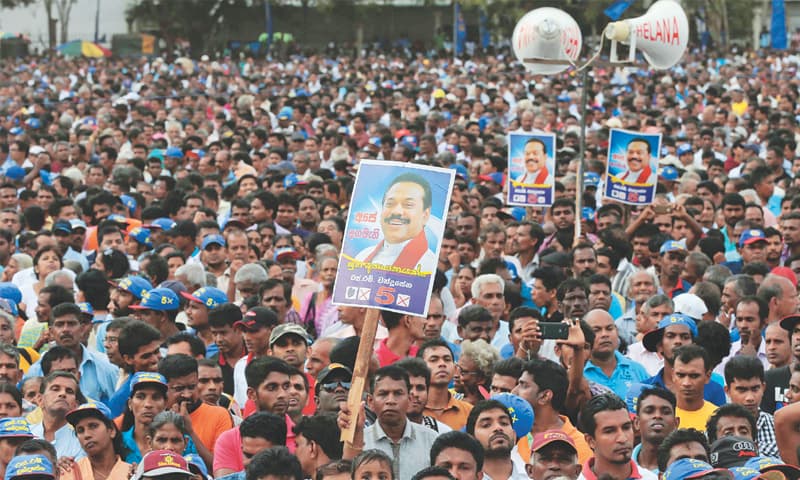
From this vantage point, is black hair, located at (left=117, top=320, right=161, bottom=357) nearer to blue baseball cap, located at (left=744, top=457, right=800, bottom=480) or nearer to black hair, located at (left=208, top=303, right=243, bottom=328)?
black hair, located at (left=208, top=303, right=243, bottom=328)

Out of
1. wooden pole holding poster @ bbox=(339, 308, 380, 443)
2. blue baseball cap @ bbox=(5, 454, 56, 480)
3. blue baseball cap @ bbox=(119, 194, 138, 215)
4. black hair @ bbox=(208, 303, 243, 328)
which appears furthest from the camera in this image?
blue baseball cap @ bbox=(119, 194, 138, 215)

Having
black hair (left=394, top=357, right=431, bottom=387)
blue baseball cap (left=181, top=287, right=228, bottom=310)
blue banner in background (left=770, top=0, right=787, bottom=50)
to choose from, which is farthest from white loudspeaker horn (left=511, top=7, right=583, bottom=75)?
blue banner in background (left=770, top=0, right=787, bottom=50)

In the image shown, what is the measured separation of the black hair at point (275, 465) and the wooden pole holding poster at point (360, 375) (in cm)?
30

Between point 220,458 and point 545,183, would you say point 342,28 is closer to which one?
point 545,183

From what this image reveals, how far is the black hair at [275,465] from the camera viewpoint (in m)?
5.85

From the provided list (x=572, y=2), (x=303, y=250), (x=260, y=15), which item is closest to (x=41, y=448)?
(x=303, y=250)

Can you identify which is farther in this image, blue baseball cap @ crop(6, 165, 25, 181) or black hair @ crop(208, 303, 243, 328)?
blue baseball cap @ crop(6, 165, 25, 181)

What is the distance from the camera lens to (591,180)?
14.8 metres

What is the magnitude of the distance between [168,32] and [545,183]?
1614 inches

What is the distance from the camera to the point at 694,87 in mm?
26312

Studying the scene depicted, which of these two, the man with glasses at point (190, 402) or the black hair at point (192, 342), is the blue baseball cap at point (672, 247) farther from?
the man with glasses at point (190, 402)

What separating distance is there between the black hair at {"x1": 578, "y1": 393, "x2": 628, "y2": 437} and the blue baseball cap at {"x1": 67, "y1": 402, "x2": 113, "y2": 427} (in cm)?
210

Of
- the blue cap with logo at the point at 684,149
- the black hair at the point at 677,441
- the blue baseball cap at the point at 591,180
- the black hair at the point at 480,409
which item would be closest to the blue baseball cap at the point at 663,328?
the black hair at the point at 480,409

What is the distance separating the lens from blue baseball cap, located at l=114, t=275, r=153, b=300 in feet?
30.1
